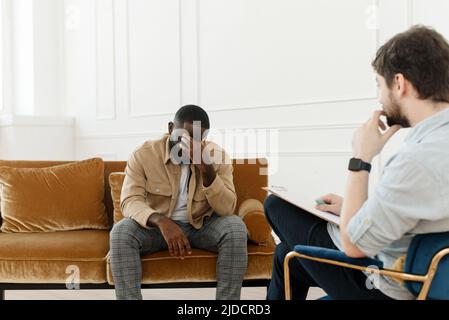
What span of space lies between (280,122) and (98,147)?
7.23 feet

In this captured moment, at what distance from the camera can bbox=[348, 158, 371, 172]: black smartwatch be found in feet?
5.02

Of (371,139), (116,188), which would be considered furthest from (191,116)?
(371,139)

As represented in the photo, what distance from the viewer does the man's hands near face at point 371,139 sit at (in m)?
1.56

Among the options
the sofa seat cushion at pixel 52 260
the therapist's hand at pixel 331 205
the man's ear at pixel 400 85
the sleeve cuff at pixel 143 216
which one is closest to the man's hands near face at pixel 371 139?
the man's ear at pixel 400 85

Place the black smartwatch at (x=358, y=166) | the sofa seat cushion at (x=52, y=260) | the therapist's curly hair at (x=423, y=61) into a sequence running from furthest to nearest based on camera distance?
the sofa seat cushion at (x=52, y=260), the black smartwatch at (x=358, y=166), the therapist's curly hair at (x=423, y=61)

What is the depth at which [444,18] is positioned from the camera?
10.1ft

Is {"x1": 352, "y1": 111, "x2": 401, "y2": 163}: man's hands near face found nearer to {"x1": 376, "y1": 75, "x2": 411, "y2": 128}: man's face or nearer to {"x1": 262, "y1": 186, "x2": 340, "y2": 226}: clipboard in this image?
{"x1": 376, "y1": 75, "x2": 411, "y2": 128}: man's face

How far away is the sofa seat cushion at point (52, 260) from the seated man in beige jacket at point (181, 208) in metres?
0.17

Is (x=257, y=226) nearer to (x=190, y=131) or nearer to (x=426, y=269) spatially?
(x=190, y=131)

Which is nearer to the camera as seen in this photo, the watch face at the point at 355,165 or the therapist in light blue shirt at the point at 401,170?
the therapist in light blue shirt at the point at 401,170

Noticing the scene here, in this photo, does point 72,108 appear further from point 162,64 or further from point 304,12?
point 304,12

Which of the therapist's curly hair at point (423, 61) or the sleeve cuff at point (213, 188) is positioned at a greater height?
the therapist's curly hair at point (423, 61)

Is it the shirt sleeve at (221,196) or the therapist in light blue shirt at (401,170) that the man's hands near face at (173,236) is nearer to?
the shirt sleeve at (221,196)
